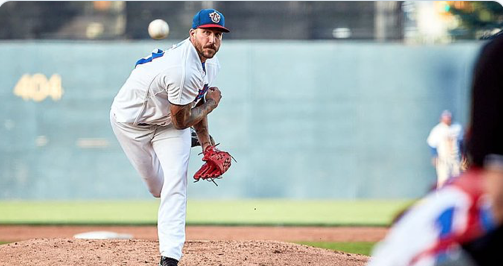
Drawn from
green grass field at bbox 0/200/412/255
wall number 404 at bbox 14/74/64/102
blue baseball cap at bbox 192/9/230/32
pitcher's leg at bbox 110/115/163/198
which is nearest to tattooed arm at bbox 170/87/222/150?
pitcher's leg at bbox 110/115/163/198

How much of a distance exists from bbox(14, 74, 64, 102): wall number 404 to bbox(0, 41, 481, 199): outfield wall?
0.02 meters

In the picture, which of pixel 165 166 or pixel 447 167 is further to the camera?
pixel 447 167

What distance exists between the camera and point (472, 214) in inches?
66.2

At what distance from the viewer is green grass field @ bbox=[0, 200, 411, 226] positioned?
11.3m

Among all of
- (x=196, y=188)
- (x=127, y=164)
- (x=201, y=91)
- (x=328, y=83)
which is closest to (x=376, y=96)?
(x=328, y=83)

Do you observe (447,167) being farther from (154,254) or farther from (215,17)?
(215,17)

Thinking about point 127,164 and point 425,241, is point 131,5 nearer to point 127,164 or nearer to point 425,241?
point 127,164

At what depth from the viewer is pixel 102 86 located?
15.5 m

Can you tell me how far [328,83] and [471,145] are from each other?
45.8 ft

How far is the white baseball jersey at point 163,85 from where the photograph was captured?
451 centimetres

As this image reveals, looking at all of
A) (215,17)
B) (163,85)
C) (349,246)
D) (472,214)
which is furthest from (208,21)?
(349,246)

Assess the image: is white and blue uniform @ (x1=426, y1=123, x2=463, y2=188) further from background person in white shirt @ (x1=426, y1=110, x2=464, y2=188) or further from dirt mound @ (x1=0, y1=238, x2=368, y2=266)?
dirt mound @ (x1=0, y1=238, x2=368, y2=266)

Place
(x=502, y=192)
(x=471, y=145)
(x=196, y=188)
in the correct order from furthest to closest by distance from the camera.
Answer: (x=196, y=188)
(x=471, y=145)
(x=502, y=192)

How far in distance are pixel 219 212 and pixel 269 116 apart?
319cm
